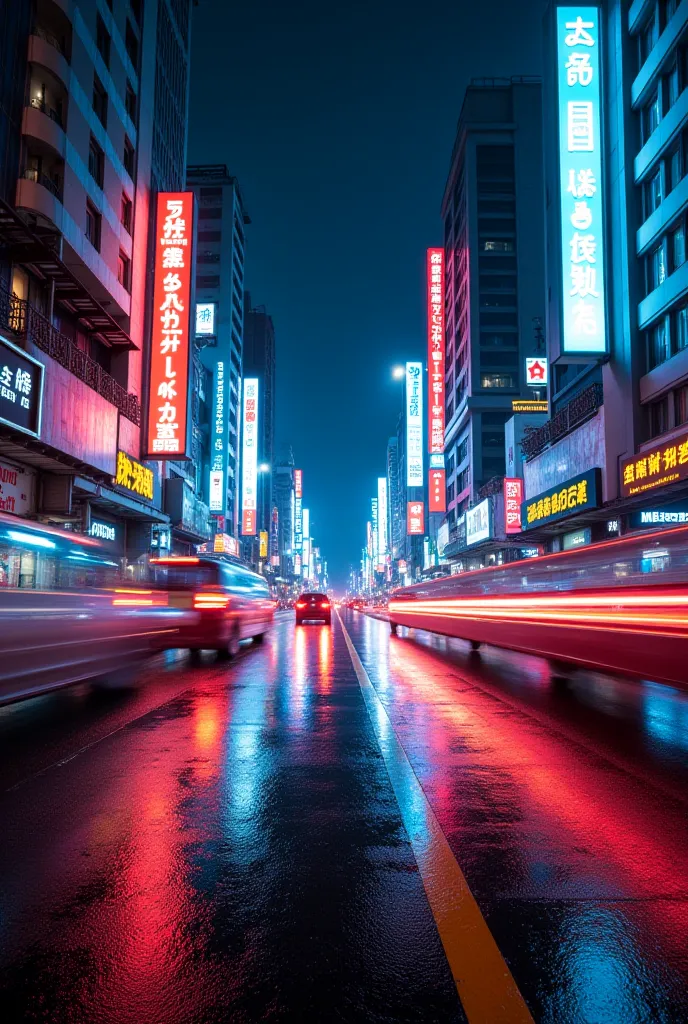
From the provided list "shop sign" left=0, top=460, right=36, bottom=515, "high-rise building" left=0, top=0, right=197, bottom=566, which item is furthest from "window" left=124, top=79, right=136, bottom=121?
"shop sign" left=0, top=460, right=36, bottom=515

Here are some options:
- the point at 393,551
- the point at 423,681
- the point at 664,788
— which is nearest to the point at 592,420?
the point at 423,681

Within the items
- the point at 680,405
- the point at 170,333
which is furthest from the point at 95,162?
the point at 680,405

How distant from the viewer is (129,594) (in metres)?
12.5

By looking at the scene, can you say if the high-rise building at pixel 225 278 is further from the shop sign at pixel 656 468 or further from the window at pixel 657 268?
the shop sign at pixel 656 468

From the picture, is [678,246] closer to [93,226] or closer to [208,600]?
[208,600]

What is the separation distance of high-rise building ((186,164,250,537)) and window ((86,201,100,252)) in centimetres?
3918

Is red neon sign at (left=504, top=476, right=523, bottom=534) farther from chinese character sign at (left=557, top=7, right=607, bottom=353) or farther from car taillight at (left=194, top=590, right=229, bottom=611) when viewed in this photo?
car taillight at (left=194, top=590, right=229, bottom=611)

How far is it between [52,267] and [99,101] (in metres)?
9.96

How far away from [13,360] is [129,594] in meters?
9.08

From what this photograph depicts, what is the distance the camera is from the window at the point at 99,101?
27.6 m

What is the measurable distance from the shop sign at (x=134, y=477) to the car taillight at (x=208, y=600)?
12.2m

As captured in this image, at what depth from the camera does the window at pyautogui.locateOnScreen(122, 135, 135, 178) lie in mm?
31075

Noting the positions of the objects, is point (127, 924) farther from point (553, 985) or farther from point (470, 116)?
point (470, 116)

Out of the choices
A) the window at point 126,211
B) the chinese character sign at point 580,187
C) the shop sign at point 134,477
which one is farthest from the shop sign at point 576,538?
the window at point 126,211
